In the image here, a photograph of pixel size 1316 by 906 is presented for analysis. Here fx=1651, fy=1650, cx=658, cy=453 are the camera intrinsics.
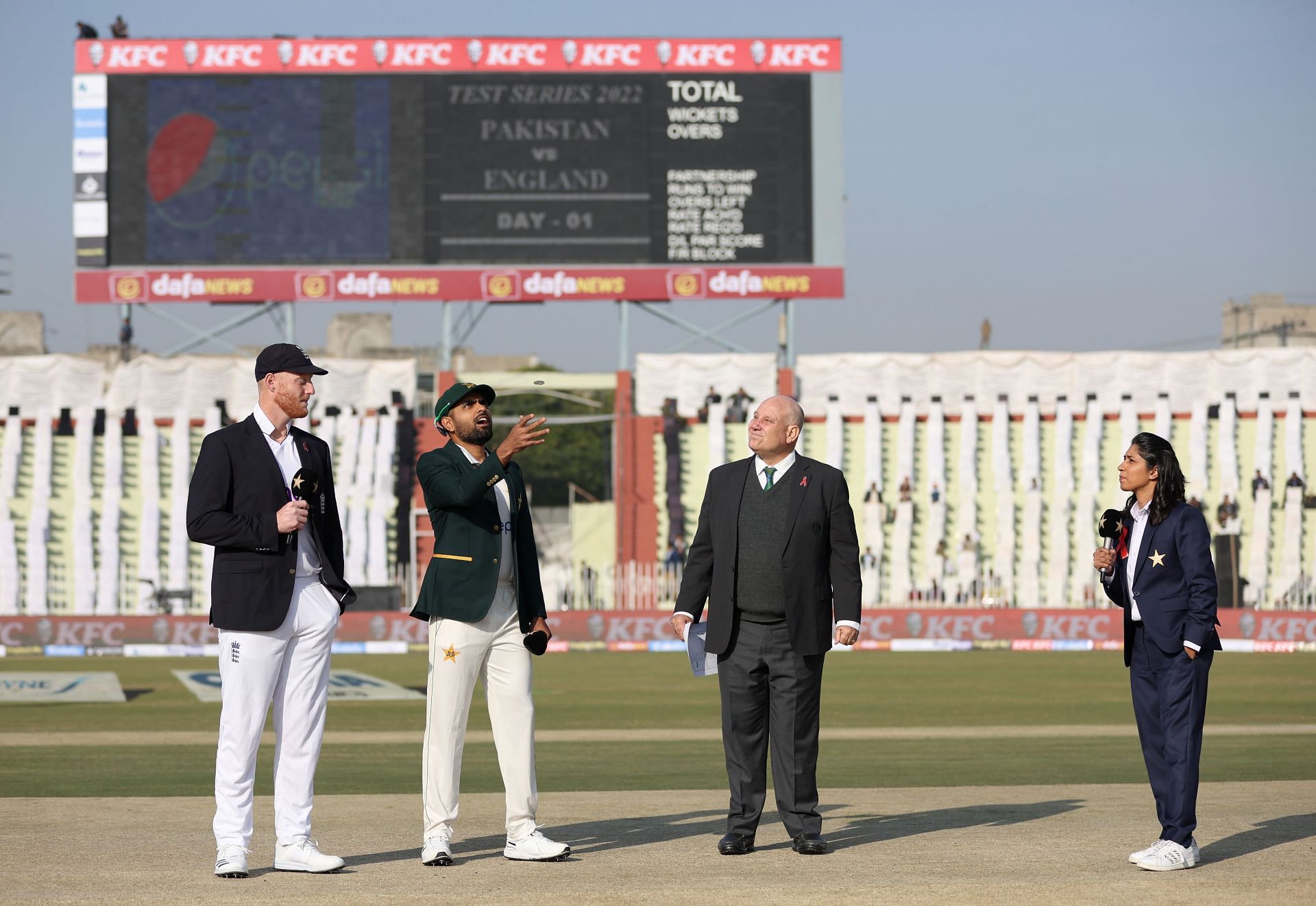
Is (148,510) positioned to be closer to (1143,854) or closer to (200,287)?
(200,287)

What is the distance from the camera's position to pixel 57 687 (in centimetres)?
2109

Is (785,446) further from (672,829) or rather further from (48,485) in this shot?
(48,485)

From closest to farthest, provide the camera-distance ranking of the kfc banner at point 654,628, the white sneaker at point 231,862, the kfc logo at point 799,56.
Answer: the white sneaker at point 231,862 → the kfc banner at point 654,628 → the kfc logo at point 799,56

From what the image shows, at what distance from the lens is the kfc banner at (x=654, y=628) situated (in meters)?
29.8

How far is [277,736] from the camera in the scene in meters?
7.27

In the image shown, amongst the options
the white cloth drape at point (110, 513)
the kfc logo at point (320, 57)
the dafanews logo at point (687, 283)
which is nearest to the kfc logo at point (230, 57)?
the kfc logo at point (320, 57)

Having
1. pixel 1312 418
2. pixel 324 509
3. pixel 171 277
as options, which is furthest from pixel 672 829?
pixel 1312 418

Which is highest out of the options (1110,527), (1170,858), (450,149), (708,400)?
(450,149)

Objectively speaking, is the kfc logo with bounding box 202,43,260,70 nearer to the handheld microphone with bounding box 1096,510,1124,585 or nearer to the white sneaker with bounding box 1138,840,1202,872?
the handheld microphone with bounding box 1096,510,1124,585

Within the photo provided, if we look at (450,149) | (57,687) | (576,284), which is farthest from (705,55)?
(57,687)

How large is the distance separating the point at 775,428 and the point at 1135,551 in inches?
69.2

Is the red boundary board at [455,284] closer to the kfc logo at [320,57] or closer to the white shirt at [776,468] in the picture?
the kfc logo at [320,57]

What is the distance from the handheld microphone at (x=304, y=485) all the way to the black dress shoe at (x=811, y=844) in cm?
266

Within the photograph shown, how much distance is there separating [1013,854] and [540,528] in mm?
46348
